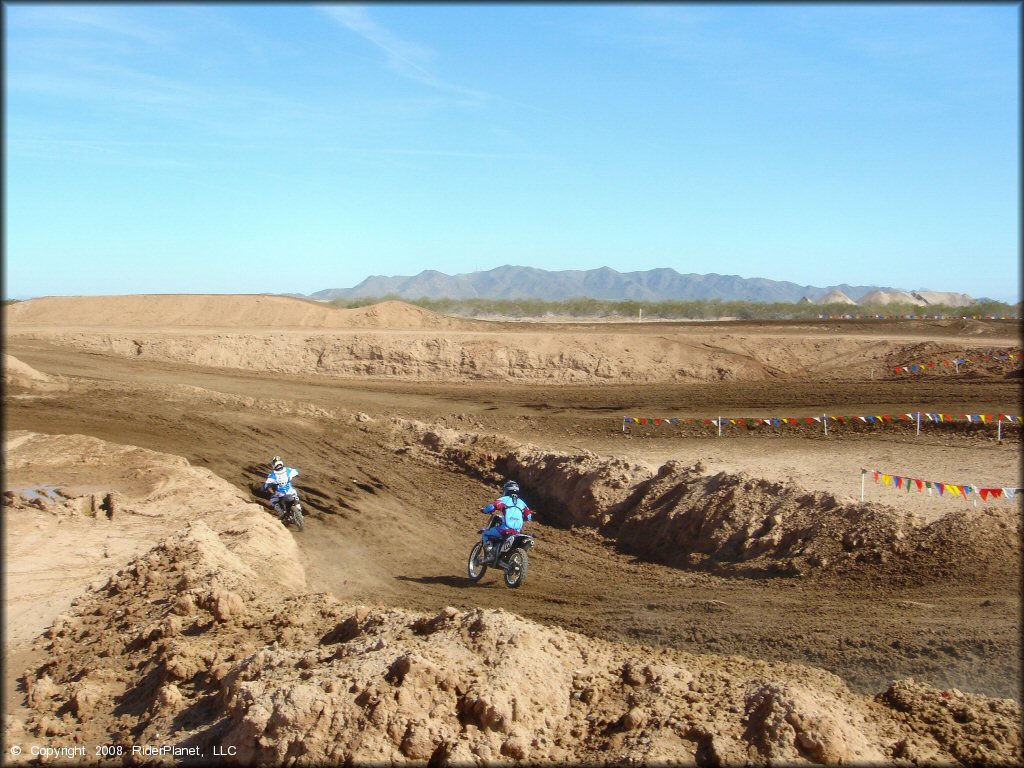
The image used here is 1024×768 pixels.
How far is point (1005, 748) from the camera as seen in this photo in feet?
21.8

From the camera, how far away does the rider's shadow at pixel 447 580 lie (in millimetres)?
12688

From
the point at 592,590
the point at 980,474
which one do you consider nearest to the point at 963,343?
the point at 980,474

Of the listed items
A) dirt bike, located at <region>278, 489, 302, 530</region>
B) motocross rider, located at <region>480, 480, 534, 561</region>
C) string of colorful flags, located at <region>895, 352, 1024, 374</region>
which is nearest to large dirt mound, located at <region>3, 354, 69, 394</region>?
dirt bike, located at <region>278, 489, 302, 530</region>

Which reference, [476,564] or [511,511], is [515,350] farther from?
[511,511]

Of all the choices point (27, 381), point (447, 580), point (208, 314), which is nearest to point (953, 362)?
point (447, 580)

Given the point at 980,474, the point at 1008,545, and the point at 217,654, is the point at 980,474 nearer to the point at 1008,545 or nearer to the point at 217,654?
the point at 1008,545

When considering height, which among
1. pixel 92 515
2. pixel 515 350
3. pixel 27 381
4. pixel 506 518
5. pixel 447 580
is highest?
pixel 515 350

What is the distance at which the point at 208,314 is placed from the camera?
1718 inches

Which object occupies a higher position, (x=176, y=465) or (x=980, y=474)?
(x=980, y=474)

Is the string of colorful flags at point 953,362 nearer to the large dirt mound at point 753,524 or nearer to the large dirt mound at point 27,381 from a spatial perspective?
the large dirt mound at point 753,524

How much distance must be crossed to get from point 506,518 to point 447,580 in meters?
1.55

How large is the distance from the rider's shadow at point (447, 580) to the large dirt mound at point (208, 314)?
2943cm

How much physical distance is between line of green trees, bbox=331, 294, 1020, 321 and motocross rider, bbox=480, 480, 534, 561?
179 ft

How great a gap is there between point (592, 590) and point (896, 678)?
15.8ft
